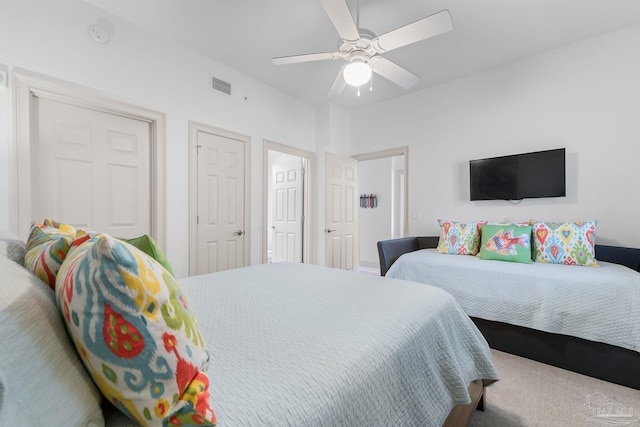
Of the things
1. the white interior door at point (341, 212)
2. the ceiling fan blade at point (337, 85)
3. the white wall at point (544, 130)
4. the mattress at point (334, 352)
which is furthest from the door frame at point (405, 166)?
the mattress at point (334, 352)

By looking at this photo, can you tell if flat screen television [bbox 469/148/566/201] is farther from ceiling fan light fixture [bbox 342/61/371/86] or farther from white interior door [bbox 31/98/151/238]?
white interior door [bbox 31/98/151/238]

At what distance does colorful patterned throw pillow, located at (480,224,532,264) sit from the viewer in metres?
2.46

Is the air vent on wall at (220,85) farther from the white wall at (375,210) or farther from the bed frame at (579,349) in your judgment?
the bed frame at (579,349)

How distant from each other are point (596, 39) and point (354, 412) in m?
3.97

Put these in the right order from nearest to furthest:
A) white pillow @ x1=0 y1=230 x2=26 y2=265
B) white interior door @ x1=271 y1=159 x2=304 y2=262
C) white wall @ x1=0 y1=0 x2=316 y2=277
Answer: white pillow @ x1=0 y1=230 x2=26 y2=265, white wall @ x1=0 y1=0 x2=316 y2=277, white interior door @ x1=271 y1=159 x2=304 y2=262

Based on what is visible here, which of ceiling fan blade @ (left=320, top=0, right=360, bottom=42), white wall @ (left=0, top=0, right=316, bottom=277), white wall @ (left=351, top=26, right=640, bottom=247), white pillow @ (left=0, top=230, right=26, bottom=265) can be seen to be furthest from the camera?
white wall @ (left=351, top=26, right=640, bottom=247)

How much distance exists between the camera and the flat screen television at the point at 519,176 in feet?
9.34

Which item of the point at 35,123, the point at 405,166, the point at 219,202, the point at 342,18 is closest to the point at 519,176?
the point at 405,166

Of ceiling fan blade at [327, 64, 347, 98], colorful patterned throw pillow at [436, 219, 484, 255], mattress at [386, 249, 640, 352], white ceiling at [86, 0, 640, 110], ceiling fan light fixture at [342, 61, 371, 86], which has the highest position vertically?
white ceiling at [86, 0, 640, 110]

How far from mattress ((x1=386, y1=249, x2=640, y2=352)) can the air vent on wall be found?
9.75 feet

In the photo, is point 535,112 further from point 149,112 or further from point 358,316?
point 149,112

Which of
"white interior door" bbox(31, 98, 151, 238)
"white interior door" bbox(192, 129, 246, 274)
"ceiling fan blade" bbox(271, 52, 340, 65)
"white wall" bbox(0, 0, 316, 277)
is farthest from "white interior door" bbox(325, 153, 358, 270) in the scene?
"white interior door" bbox(31, 98, 151, 238)

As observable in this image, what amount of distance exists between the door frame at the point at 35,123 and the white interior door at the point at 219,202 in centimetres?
38

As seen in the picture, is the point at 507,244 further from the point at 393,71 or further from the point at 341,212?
the point at 341,212
